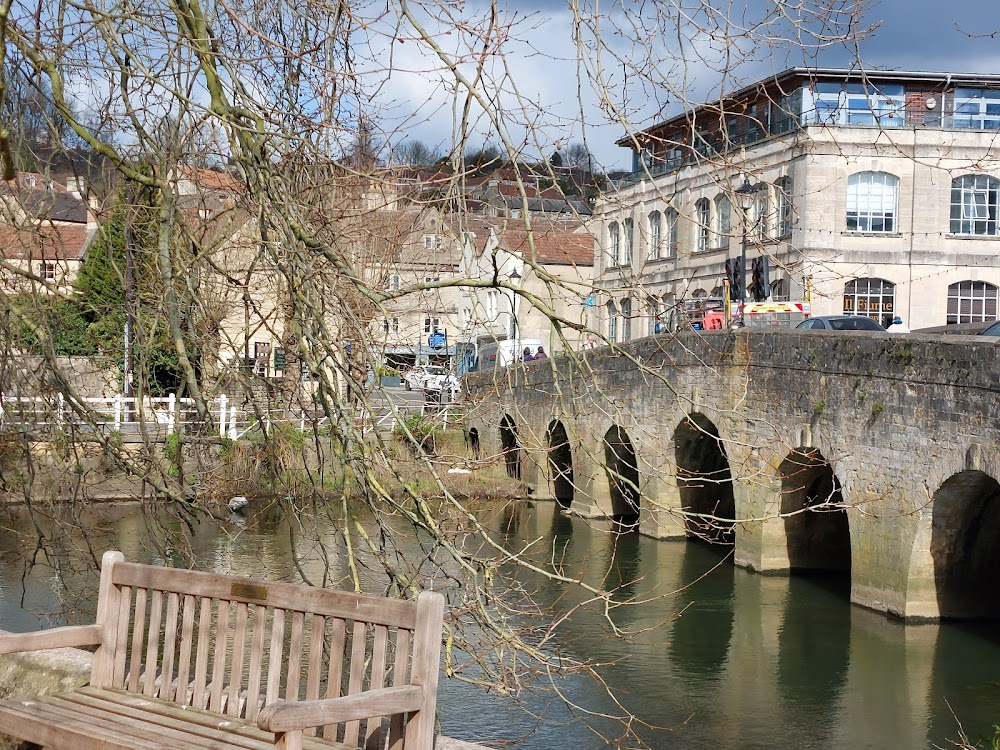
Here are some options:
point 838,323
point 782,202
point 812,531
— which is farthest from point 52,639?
point 838,323

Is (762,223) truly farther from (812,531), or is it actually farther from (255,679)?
(812,531)

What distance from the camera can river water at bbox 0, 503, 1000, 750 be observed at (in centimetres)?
1074

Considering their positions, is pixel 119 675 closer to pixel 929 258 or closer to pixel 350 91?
pixel 350 91

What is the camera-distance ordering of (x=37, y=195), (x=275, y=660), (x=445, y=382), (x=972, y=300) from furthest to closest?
(x=972, y=300) → (x=37, y=195) → (x=445, y=382) → (x=275, y=660)

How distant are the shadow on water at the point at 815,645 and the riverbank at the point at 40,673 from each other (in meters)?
7.66

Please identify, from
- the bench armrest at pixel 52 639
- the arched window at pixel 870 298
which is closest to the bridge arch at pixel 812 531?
the arched window at pixel 870 298

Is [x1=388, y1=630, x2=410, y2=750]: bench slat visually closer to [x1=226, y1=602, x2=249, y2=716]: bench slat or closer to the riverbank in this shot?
[x1=226, y1=602, x2=249, y2=716]: bench slat

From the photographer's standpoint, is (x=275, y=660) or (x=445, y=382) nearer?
(x=275, y=660)

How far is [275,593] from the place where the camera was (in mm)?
4703

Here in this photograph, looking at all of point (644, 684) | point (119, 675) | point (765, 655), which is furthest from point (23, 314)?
point (765, 655)

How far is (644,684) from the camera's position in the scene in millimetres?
12484

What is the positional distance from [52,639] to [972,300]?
29619 millimetres

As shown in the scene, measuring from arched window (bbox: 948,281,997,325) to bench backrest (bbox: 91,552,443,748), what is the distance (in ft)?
94.5

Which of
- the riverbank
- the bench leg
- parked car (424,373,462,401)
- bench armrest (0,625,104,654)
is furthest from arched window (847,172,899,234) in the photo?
the bench leg
